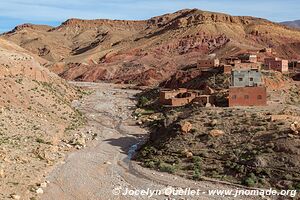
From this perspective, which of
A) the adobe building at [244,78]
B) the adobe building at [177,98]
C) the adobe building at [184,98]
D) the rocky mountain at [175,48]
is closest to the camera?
the adobe building at [184,98]

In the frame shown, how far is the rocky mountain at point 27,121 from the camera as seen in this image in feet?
88.8

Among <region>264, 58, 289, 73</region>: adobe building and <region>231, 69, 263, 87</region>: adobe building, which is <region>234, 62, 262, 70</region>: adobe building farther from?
<region>231, 69, 263, 87</region>: adobe building

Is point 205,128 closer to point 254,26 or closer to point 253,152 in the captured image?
point 253,152

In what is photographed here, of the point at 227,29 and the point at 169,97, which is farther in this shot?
the point at 227,29

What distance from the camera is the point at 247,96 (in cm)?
3794

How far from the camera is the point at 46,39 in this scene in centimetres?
16550

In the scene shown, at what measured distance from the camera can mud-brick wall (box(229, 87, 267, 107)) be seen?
37.8 metres

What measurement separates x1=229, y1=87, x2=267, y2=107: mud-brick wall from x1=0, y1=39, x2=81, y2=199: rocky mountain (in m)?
13.8

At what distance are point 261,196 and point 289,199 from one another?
137 centimetres

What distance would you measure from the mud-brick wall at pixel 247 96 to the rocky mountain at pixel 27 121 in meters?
13.8

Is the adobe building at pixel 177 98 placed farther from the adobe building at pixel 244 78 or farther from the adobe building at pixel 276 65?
the adobe building at pixel 276 65

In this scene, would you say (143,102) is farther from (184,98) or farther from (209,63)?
(209,63)

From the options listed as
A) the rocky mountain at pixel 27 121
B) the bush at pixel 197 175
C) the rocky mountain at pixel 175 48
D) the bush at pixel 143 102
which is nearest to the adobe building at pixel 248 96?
the bush at pixel 197 175

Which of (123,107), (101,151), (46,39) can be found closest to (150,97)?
(123,107)
